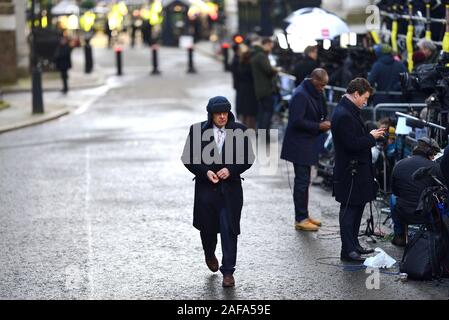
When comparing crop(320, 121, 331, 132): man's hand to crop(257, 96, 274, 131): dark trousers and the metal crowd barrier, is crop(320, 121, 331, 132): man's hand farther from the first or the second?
crop(257, 96, 274, 131): dark trousers

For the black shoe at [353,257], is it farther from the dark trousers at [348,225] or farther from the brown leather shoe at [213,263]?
the brown leather shoe at [213,263]

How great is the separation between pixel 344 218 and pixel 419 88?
3259mm

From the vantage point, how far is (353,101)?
11422 mm

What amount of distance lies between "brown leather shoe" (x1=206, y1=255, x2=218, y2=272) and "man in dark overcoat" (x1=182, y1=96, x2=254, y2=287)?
1.21ft

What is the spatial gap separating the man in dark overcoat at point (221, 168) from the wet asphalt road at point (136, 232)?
0.53 metres

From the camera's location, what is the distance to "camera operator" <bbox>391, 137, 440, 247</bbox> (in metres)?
11.3

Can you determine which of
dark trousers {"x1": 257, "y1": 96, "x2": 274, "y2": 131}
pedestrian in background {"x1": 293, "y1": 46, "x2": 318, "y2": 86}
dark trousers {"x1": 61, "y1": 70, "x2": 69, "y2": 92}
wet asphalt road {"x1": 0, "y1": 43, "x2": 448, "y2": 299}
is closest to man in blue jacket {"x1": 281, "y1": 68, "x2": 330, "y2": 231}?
wet asphalt road {"x1": 0, "y1": 43, "x2": 448, "y2": 299}

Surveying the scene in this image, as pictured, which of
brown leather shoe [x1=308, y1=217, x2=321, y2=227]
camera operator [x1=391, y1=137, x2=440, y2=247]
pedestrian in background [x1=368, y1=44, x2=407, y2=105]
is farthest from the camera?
pedestrian in background [x1=368, y1=44, x2=407, y2=105]

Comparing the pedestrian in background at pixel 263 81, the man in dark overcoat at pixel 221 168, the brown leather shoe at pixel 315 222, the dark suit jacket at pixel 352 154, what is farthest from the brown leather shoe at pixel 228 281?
the pedestrian in background at pixel 263 81

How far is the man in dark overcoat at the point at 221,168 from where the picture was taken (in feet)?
34.0

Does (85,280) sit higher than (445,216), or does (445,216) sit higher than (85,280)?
(445,216)

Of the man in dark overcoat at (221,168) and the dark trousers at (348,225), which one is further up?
the man in dark overcoat at (221,168)
